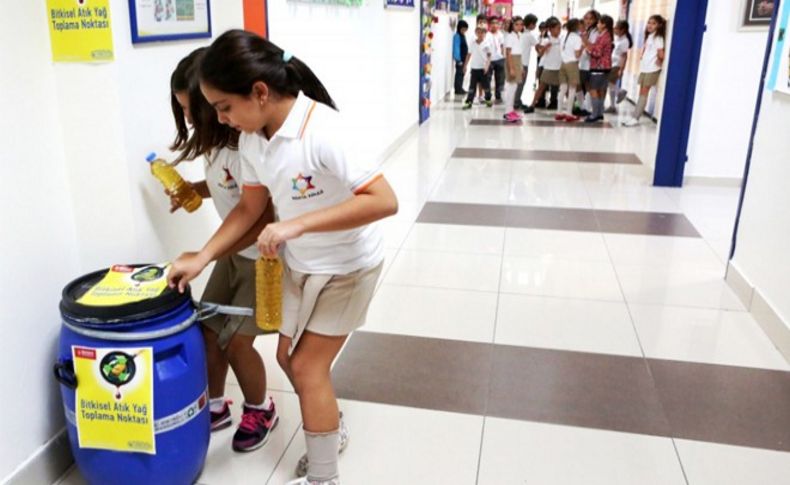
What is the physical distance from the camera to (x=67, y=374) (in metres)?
1.59

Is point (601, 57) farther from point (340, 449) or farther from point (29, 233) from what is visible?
point (29, 233)

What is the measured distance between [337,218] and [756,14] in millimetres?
4616

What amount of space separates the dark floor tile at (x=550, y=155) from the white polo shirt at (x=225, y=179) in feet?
15.6

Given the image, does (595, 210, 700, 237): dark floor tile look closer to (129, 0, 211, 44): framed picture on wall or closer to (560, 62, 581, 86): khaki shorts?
(129, 0, 211, 44): framed picture on wall

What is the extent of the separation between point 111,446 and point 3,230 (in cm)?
59

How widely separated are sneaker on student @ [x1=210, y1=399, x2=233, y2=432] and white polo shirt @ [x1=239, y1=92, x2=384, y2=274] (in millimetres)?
712

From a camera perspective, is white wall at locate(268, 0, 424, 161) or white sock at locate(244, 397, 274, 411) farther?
white wall at locate(268, 0, 424, 161)


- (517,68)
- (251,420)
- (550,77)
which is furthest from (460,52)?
(251,420)

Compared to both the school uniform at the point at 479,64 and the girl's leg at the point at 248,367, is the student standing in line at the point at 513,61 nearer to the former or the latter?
the school uniform at the point at 479,64

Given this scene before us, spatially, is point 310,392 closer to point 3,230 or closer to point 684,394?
point 3,230

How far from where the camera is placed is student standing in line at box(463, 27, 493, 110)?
968 cm

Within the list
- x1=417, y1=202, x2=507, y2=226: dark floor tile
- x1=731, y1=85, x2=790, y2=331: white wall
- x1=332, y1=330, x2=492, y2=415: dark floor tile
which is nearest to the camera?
x1=332, y1=330, x2=492, y2=415: dark floor tile

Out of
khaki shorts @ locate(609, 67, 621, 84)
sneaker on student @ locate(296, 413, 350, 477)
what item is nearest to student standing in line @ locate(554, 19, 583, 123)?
khaki shorts @ locate(609, 67, 621, 84)

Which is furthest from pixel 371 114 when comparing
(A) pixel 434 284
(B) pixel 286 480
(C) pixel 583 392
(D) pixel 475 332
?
(B) pixel 286 480
